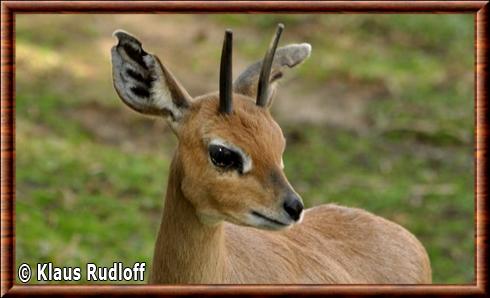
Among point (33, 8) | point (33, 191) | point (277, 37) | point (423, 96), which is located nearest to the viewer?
point (277, 37)

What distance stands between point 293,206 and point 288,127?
26.2ft

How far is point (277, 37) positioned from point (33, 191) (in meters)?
6.03

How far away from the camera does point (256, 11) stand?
266 inches

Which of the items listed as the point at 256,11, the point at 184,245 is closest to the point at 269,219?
the point at 184,245

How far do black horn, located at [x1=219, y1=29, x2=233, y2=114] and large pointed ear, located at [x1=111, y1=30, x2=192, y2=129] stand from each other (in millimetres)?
241

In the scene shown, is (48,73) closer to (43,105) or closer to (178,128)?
(43,105)

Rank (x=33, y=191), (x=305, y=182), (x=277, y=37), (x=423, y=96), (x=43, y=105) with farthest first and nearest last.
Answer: (x=423, y=96) < (x=43, y=105) < (x=305, y=182) < (x=33, y=191) < (x=277, y=37)

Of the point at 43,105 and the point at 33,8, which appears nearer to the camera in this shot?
the point at 33,8

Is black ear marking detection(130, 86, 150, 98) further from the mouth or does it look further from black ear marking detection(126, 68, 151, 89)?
the mouth

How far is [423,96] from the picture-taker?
1475 centimetres

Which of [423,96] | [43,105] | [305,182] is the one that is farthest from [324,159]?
[43,105]

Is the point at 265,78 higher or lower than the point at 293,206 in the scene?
higher

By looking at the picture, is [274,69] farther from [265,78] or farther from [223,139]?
[223,139]

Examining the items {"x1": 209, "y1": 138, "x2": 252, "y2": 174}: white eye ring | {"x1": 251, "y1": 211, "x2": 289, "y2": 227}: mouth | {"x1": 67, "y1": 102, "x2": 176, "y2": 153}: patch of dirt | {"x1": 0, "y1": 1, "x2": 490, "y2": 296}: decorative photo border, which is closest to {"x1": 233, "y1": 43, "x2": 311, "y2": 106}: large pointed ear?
{"x1": 0, "y1": 1, "x2": 490, "y2": 296}: decorative photo border
